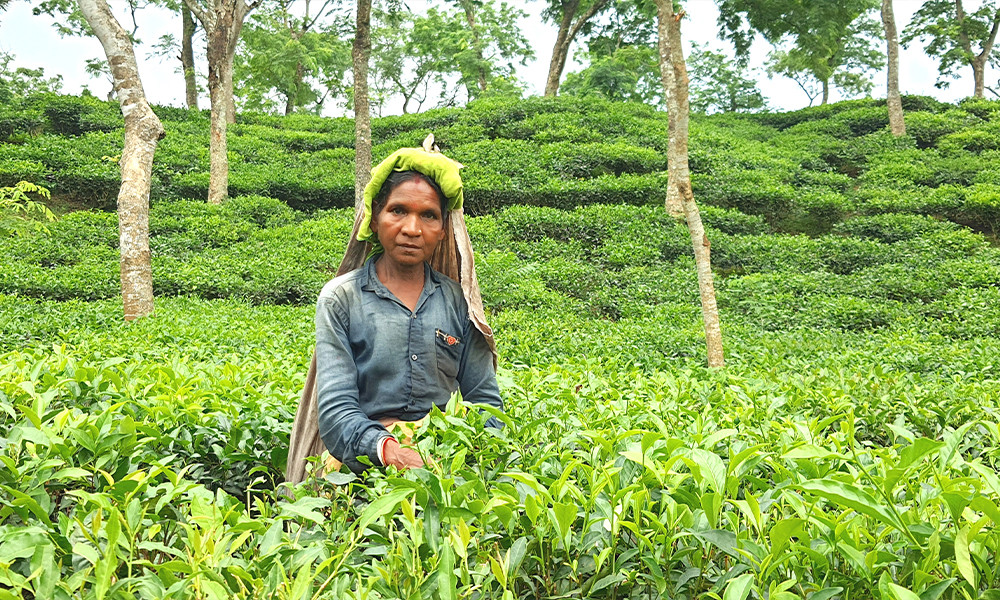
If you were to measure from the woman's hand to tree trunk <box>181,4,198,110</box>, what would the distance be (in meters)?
17.8

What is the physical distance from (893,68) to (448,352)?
1527 centimetres

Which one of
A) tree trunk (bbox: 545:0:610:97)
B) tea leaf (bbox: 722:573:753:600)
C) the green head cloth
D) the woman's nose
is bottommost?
tea leaf (bbox: 722:573:753:600)

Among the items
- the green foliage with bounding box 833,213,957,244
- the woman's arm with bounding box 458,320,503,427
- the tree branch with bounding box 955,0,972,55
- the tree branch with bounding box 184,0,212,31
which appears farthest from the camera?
the tree branch with bounding box 955,0,972,55

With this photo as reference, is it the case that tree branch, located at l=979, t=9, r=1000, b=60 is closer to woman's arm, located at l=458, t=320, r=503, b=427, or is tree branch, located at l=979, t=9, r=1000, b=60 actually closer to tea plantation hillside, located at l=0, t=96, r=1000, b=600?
tea plantation hillside, located at l=0, t=96, r=1000, b=600

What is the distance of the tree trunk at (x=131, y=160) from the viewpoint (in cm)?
661

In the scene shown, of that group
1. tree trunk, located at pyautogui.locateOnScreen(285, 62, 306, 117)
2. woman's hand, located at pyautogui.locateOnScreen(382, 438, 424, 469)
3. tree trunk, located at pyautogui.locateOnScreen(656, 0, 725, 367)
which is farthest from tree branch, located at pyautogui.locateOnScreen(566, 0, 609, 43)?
woman's hand, located at pyautogui.locateOnScreen(382, 438, 424, 469)

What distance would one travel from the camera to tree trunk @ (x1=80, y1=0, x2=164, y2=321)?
6609mm

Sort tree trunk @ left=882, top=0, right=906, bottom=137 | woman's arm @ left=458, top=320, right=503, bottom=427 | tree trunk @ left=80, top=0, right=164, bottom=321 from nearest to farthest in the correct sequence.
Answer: woman's arm @ left=458, top=320, right=503, bottom=427
tree trunk @ left=80, top=0, right=164, bottom=321
tree trunk @ left=882, top=0, right=906, bottom=137

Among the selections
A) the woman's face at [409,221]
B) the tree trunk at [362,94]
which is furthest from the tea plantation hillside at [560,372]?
the tree trunk at [362,94]

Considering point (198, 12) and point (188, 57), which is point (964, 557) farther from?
point (188, 57)

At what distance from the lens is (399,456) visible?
5.81ft

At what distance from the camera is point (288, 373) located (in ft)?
11.2

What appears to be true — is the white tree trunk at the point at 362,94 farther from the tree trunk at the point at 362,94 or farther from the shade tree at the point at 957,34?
the shade tree at the point at 957,34

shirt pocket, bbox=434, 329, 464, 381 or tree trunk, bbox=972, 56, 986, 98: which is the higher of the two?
tree trunk, bbox=972, 56, 986, 98
